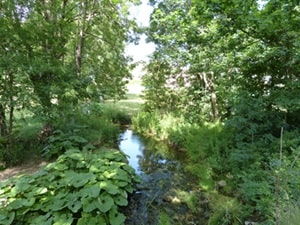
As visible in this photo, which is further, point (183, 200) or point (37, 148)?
point (37, 148)

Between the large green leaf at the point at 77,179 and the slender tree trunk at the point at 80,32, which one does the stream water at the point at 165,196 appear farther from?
the slender tree trunk at the point at 80,32

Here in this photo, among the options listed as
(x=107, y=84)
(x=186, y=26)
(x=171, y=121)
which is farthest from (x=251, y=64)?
(x=107, y=84)

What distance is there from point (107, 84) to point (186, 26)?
4.29m

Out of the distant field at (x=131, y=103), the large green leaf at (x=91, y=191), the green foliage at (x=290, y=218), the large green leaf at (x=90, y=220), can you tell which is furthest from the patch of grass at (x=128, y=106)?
the green foliage at (x=290, y=218)

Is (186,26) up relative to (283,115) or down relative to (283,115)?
up

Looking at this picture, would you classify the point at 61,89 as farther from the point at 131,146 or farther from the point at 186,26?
the point at 131,146

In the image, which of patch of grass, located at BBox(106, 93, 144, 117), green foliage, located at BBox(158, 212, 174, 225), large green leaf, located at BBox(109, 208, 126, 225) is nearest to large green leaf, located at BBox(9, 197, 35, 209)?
large green leaf, located at BBox(109, 208, 126, 225)

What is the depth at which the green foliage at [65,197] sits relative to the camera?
305 centimetres

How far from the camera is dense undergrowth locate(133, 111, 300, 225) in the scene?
261 cm

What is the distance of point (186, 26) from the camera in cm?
485

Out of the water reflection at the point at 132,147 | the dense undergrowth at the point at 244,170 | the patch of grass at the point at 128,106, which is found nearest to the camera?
the dense undergrowth at the point at 244,170

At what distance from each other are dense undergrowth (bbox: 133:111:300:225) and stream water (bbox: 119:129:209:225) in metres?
0.21

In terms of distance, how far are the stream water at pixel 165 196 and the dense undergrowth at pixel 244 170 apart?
0.70 feet

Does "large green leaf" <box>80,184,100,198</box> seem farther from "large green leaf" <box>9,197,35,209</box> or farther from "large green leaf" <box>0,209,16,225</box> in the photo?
"large green leaf" <box>0,209,16,225</box>
